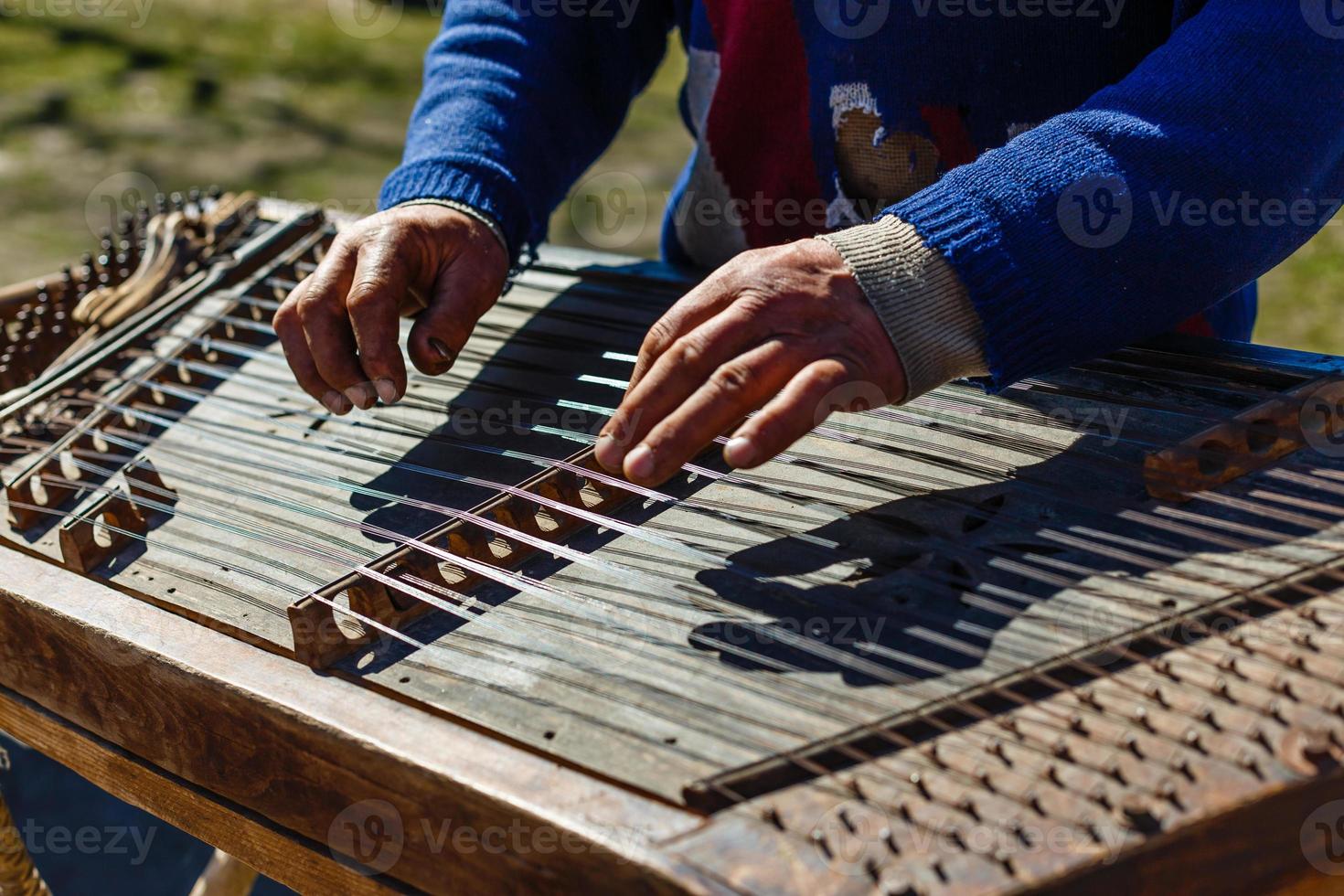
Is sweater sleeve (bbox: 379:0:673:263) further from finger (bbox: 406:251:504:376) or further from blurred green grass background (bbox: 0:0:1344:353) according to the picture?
blurred green grass background (bbox: 0:0:1344:353)

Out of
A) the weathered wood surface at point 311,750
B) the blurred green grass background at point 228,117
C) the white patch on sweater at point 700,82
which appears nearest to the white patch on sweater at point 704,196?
the white patch on sweater at point 700,82

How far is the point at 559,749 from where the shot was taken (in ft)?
3.39

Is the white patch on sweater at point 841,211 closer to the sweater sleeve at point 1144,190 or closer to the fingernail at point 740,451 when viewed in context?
the sweater sleeve at point 1144,190

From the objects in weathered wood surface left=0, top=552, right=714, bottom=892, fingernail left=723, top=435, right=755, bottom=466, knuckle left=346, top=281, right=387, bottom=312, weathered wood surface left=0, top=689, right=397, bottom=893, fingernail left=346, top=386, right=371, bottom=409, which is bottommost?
weathered wood surface left=0, top=689, right=397, bottom=893

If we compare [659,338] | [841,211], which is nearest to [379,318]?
[659,338]

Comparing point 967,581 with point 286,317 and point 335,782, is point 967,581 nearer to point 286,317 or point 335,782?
point 335,782

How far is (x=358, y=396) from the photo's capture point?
1.57m

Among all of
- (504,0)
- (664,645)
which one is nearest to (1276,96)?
(664,645)

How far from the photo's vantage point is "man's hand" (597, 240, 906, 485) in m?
1.24

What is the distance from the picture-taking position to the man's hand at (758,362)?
4.07ft

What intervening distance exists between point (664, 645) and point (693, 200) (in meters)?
1.11

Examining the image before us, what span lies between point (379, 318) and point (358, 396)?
0.32 feet

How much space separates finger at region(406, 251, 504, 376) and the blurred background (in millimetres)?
2703

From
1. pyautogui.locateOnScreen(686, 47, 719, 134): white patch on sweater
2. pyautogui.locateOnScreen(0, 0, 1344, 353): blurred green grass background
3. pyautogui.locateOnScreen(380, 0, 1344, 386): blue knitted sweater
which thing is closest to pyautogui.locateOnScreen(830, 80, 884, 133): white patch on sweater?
pyautogui.locateOnScreen(380, 0, 1344, 386): blue knitted sweater
